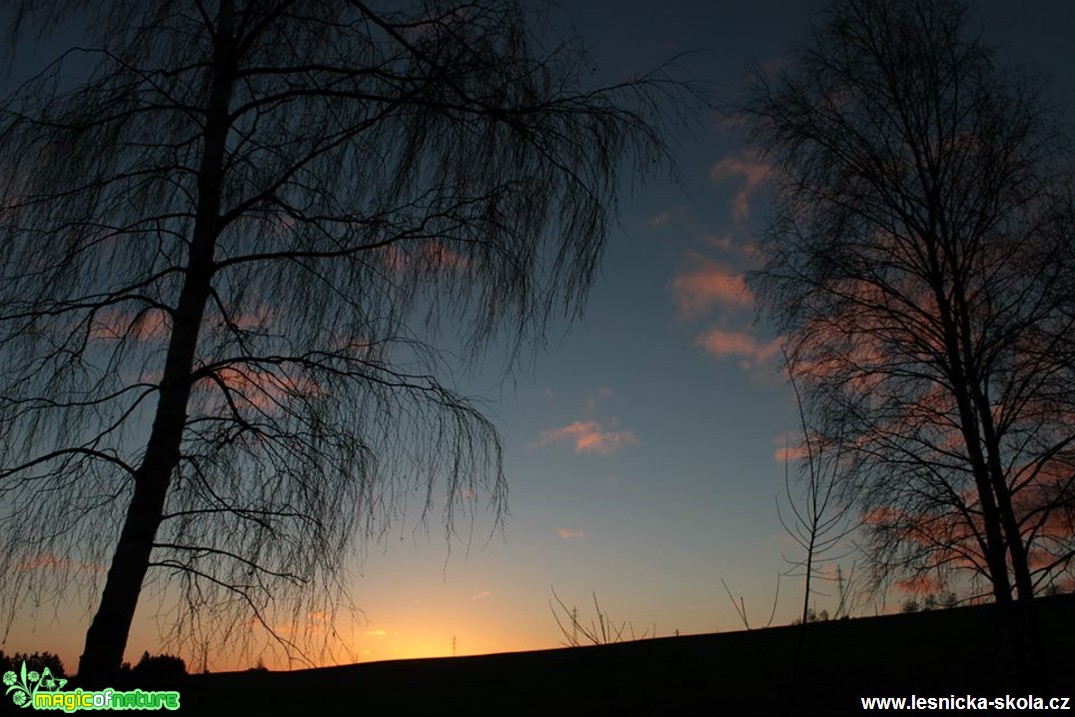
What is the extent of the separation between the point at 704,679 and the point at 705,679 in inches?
0.9

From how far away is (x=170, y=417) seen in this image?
11.6 ft

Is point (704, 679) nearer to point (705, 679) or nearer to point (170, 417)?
point (705, 679)

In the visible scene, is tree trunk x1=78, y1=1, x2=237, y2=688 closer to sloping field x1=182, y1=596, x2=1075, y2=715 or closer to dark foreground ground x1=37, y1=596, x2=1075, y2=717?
dark foreground ground x1=37, y1=596, x2=1075, y2=717

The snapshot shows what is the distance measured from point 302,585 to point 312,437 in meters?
0.66

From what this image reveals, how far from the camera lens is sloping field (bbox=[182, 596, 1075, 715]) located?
10.9 metres

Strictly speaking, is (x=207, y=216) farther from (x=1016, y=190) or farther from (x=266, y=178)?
(x=1016, y=190)

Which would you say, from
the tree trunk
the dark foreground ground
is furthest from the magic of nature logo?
the dark foreground ground

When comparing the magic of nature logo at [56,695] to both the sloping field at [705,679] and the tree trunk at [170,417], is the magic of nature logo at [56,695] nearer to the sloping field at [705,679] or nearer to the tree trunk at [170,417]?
the tree trunk at [170,417]

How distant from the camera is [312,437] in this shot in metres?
3.60

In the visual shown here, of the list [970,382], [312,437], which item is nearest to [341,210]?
[312,437]

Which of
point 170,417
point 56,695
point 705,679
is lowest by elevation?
point 56,695

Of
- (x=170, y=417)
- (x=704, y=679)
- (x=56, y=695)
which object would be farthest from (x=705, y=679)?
(x=170, y=417)

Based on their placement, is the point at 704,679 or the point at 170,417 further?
the point at 704,679

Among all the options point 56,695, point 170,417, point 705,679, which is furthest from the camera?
point 705,679
